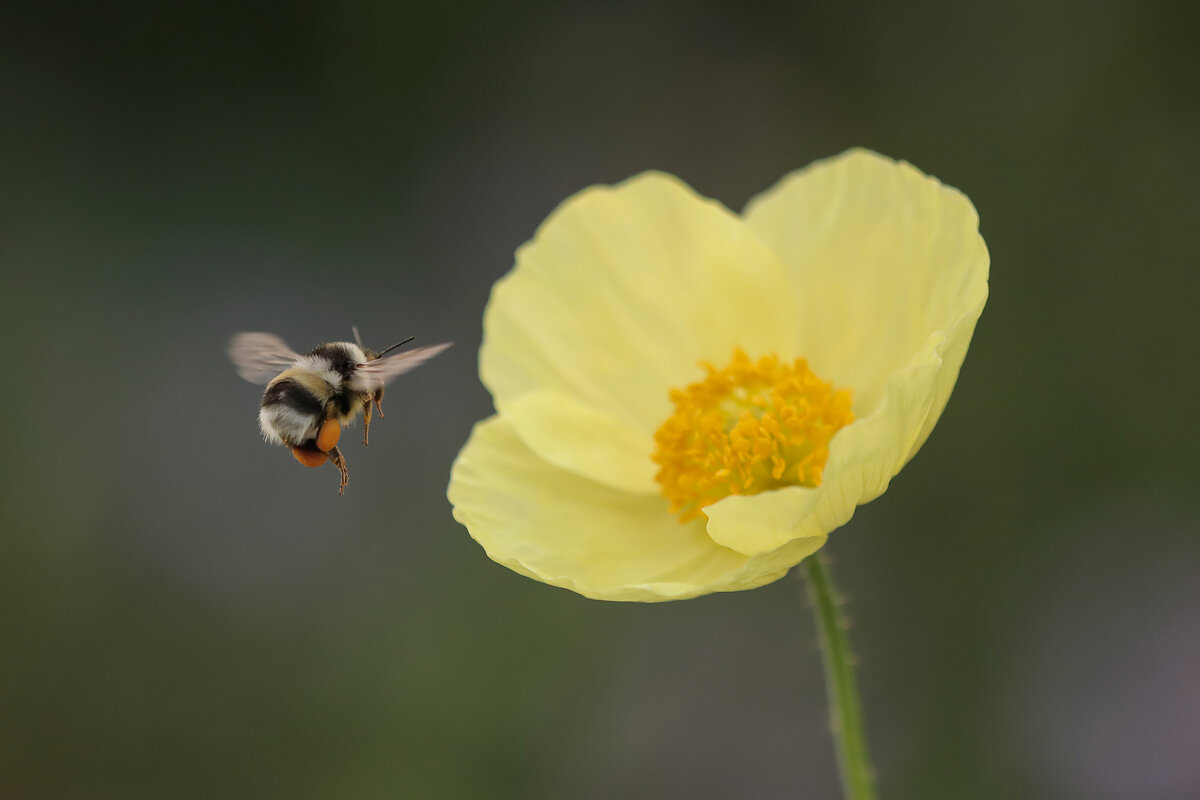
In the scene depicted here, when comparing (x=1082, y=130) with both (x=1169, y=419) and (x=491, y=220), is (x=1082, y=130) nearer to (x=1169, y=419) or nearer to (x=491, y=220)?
(x=1169, y=419)

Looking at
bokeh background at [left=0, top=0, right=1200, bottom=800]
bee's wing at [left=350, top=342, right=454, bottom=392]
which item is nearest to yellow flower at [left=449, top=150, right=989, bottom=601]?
bee's wing at [left=350, top=342, right=454, bottom=392]

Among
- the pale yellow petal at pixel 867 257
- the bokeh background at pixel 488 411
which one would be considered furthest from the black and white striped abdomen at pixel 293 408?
the bokeh background at pixel 488 411

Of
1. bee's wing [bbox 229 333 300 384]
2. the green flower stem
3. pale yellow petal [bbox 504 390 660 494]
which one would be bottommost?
the green flower stem

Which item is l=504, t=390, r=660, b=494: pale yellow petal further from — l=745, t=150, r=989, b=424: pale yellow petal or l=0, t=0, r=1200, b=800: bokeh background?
l=0, t=0, r=1200, b=800: bokeh background

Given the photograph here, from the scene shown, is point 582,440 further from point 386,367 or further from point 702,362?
point 386,367

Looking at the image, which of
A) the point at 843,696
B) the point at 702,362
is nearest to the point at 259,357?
the point at 702,362
